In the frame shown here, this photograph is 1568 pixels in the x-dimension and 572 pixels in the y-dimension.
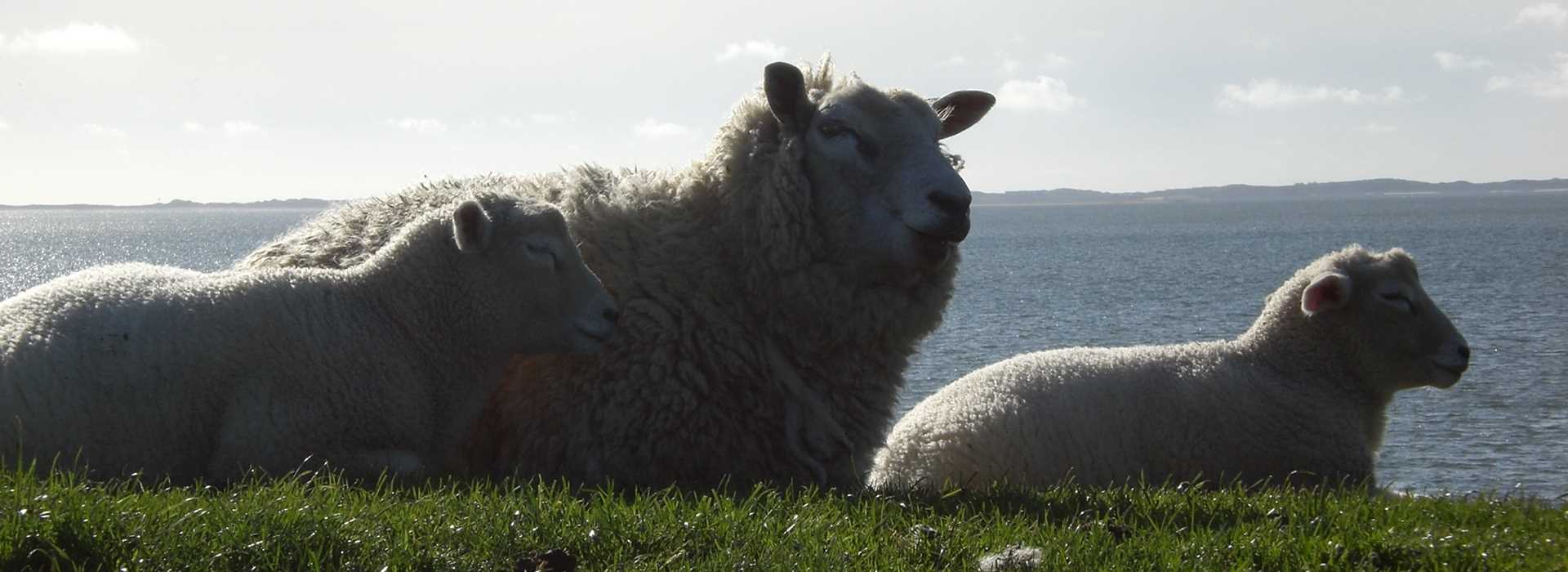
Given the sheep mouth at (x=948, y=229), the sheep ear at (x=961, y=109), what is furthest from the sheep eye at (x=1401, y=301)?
the sheep mouth at (x=948, y=229)

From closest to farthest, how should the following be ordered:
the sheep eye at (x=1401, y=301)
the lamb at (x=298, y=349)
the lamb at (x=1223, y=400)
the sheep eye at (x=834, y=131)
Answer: the lamb at (x=298, y=349) → the sheep eye at (x=834, y=131) → the lamb at (x=1223, y=400) → the sheep eye at (x=1401, y=301)

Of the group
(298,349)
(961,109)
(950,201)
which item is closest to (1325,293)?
(961,109)

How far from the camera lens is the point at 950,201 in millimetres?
6414

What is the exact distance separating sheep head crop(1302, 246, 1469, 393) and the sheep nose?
374cm

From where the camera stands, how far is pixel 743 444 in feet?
21.4

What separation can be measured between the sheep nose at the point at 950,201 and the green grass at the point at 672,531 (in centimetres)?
127

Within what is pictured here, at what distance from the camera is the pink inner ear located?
923cm

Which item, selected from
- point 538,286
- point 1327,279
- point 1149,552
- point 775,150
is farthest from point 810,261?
point 1327,279

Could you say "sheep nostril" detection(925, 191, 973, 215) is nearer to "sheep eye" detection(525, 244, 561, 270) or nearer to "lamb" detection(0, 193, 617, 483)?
"lamb" detection(0, 193, 617, 483)

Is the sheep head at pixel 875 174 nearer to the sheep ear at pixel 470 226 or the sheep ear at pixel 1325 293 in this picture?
the sheep ear at pixel 470 226

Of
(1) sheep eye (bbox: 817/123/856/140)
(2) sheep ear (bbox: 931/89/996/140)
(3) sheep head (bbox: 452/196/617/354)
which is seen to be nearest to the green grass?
(3) sheep head (bbox: 452/196/617/354)

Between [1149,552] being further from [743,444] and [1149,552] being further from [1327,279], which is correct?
[1327,279]

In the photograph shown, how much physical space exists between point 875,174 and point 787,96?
Answer: 1.93 ft

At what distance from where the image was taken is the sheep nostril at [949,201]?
6.39m
